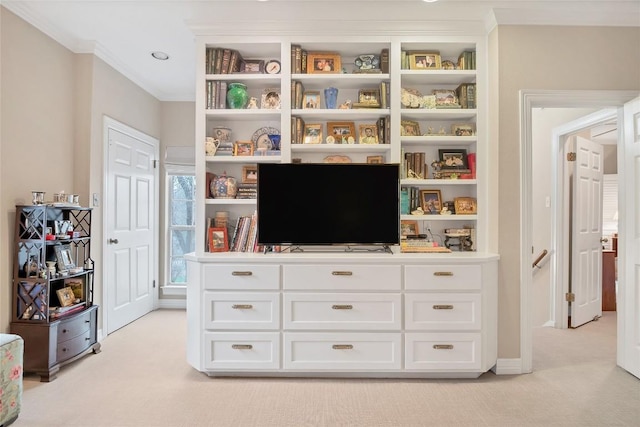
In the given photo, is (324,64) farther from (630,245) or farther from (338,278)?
(630,245)

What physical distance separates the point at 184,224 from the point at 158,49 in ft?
6.78

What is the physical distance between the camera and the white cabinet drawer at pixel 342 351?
105 inches

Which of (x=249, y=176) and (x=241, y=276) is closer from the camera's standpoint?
(x=241, y=276)

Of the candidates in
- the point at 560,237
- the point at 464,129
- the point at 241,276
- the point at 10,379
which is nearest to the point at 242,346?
the point at 241,276

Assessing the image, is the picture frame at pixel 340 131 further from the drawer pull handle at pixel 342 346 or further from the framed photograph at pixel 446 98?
the drawer pull handle at pixel 342 346

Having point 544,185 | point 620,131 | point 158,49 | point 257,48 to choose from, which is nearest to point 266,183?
point 257,48

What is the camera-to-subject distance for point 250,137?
10.7 feet

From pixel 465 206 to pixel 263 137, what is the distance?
5.56 feet

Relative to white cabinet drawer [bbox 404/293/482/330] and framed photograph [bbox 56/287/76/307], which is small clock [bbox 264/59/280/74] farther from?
framed photograph [bbox 56/287/76/307]

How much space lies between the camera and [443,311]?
2678 millimetres

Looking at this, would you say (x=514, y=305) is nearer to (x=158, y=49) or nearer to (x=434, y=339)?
(x=434, y=339)

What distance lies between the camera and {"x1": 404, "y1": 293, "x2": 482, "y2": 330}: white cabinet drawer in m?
2.67

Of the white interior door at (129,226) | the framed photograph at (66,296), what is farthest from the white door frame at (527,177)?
the white interior door at (129,226)

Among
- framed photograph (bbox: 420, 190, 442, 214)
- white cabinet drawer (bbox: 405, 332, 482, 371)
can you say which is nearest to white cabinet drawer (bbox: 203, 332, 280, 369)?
white cabinet drawer (bbox: 405, 332, 482, 371)
